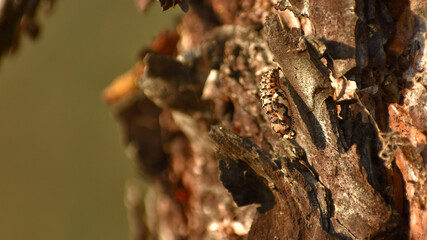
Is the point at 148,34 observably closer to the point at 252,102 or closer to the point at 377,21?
the point at 252,102

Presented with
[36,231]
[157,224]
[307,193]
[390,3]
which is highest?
[390,3]

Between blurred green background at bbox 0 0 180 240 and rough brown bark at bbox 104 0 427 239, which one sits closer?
rough brown bark at bbox 104 0 427 239

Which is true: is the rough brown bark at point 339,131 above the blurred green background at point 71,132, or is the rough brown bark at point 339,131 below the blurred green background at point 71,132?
above

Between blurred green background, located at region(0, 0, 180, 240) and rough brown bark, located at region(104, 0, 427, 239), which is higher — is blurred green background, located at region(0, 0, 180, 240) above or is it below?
below

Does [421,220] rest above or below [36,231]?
above

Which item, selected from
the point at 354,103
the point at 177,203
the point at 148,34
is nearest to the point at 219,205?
the point at 177,203

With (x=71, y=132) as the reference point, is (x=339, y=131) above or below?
above

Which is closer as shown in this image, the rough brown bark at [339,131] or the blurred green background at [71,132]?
the rough brown bark at [339,131]

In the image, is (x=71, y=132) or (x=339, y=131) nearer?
(x=339, y=131)
